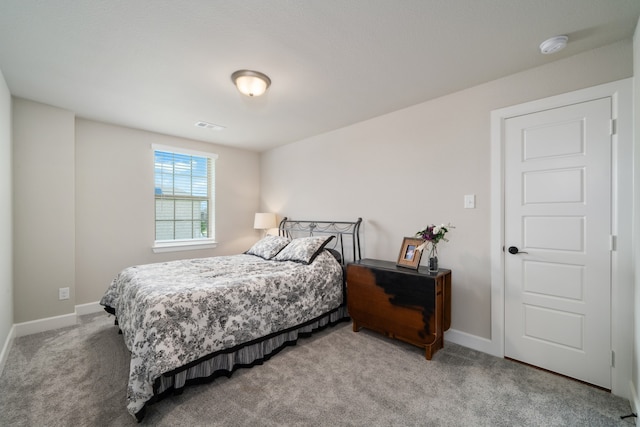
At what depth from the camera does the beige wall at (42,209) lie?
2801mm

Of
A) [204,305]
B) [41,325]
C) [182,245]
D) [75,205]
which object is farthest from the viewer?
[182,245]

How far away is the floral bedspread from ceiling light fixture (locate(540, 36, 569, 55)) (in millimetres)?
2568

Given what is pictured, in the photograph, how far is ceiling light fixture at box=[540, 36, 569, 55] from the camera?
1.81 metres

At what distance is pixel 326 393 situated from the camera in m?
1.87

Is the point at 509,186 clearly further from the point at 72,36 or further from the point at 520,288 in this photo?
the point at 72,36

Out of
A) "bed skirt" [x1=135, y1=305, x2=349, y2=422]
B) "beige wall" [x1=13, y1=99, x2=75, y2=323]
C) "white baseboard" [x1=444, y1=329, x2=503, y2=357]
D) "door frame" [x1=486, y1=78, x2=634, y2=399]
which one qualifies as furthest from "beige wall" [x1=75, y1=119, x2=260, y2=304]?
"door frame" [x1=486, y1=78, x2=634, y2=399]

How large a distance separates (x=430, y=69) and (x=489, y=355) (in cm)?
251

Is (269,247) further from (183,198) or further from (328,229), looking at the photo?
(183,198)

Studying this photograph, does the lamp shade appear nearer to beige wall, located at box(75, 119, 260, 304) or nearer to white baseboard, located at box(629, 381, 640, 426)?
beige wall, located at box(75, 119, 260, 304)

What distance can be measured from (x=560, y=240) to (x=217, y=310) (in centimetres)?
269

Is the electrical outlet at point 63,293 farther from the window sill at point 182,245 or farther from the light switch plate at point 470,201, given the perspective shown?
the light switch plate at point 470,201

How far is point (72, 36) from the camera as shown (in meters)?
1.80

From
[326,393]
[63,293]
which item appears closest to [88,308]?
[63,293]

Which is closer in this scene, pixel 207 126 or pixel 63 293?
pixel 63 293
